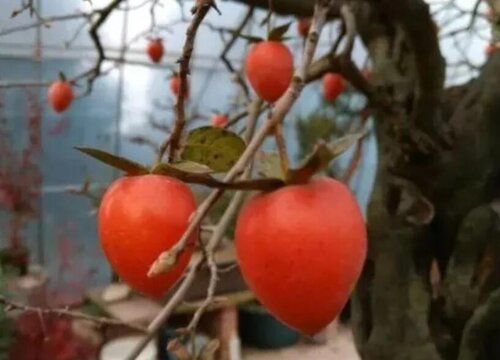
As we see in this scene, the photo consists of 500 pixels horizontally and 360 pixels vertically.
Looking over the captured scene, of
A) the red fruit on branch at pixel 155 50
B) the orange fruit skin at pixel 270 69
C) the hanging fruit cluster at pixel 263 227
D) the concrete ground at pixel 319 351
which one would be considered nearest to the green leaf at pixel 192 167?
the hanging fruit cluster at pixel 263 227

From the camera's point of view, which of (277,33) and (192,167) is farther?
(277,33)

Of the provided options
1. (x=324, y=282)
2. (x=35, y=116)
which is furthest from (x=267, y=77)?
(x=35, y=116)

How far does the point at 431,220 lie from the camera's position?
716 mm

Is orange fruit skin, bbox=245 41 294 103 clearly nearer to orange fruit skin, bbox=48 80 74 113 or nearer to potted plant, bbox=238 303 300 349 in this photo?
orange fruit skin, bbox=48 80 74 113

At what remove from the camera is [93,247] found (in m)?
2.64

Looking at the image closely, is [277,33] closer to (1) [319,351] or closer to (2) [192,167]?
(2) [192,167]

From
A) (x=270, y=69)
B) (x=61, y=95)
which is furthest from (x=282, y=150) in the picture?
(x=61, y=95)

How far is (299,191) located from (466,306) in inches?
18.6

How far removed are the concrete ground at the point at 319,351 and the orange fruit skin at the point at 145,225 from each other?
1.98 meters

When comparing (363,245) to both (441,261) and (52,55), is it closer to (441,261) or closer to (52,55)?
(441,261)

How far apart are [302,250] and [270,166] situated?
45 millimetres

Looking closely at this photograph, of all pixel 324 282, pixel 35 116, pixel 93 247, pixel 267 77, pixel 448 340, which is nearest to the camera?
pixel 324 282

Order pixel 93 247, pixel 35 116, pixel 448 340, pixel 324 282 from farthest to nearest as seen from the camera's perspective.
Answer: pixel 93 247 → pixel 35 116 → pixel 448 340 → pixel 324 282

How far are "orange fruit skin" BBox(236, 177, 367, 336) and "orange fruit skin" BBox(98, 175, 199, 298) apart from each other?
0.03 meters
